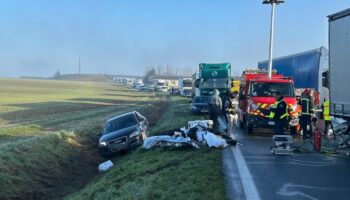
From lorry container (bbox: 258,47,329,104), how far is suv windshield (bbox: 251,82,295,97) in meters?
4.17

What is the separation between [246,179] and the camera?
10.5 m

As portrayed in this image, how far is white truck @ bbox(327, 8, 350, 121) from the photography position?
13234 mm

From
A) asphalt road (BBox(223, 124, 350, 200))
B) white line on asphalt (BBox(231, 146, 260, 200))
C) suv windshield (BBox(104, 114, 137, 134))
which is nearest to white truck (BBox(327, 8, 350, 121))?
asphalt road (BBox(223, 124, 350, 200))

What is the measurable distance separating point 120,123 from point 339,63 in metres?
9.77

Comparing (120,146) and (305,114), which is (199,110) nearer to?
(305,114)

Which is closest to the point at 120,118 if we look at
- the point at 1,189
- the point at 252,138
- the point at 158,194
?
the point at 252,138

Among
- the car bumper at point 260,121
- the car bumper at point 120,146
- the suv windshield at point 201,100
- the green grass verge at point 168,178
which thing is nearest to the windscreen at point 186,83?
the suv windshield at point 201,100

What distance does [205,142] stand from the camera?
1603cm

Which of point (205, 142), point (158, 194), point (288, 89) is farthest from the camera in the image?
point (288, 89)

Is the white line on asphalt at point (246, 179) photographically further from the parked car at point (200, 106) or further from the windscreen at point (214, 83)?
the windscreen at point (214, 83)

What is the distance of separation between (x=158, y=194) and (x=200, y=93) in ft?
89.0

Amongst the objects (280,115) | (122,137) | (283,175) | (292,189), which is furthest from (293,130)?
(292,189)

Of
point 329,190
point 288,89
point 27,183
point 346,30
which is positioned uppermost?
point 346,30

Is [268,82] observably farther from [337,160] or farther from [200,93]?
[200,93]
